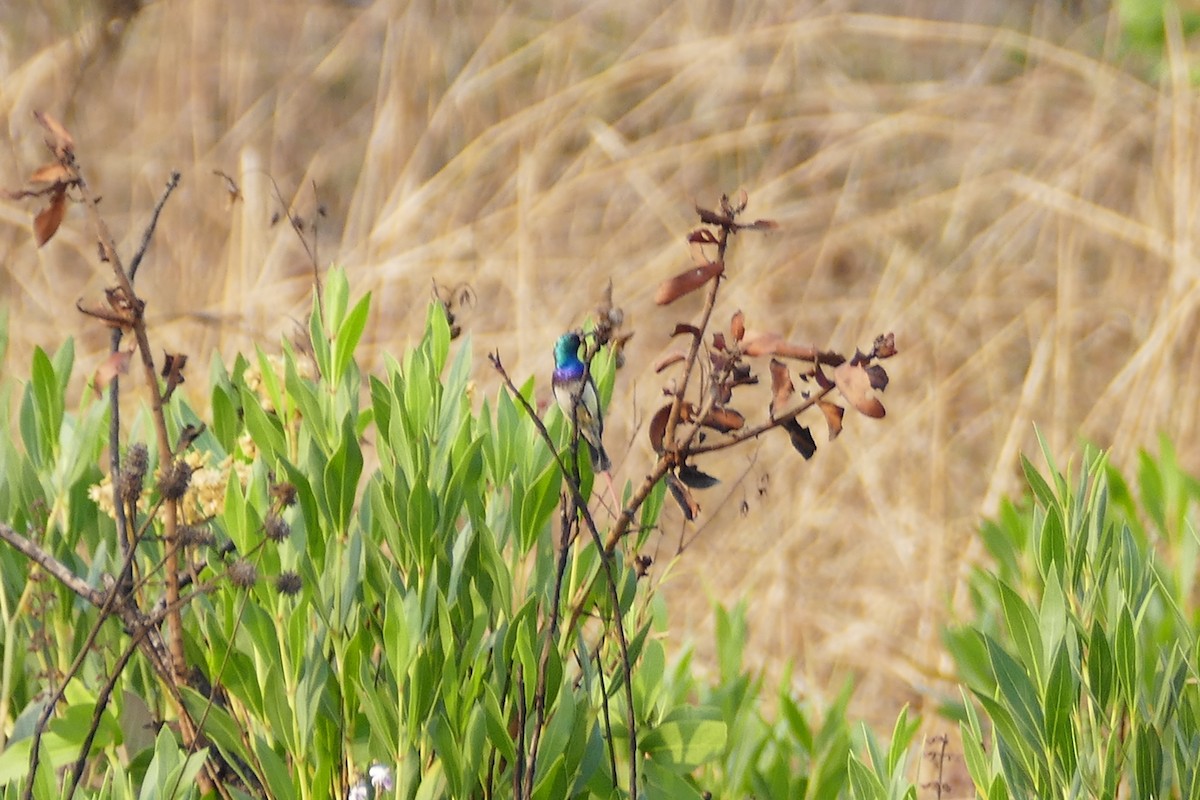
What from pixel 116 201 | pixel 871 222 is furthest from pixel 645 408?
pixel 116 201

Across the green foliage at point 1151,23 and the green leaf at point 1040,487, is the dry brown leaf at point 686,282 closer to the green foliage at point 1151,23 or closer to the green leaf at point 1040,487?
the green leaf at point 1040,487

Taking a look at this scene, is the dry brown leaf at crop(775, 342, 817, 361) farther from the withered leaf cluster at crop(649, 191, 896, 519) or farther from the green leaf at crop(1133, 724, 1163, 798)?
the green leaf at crop(1133, 724, 1163, 798)

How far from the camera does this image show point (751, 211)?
5.05 m

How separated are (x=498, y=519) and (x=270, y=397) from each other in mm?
286

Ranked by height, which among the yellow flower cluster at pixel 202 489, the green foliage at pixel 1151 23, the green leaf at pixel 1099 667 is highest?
the green foliage at pixel 1151 23

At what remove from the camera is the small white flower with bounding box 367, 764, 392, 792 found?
44.9 inches

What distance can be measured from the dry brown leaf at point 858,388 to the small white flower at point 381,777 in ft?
1.63

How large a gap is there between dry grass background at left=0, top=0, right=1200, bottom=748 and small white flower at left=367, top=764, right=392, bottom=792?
3249 mm

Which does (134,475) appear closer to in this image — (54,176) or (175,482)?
(175,482)

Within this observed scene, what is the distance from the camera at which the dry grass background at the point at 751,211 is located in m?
4.64

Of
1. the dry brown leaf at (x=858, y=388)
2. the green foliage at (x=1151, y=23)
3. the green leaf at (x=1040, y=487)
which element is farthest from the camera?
the green foliage at (x=1151, y=23)

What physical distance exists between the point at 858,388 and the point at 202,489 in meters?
0.61

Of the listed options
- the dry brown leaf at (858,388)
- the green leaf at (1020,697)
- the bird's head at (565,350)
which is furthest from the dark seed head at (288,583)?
the green leaf at (1020,697)

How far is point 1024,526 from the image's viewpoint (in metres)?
1.86
